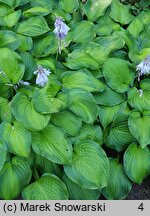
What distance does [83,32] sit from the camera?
12.1ft

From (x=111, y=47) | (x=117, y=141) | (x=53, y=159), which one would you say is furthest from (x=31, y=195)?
(x=111, y=47)

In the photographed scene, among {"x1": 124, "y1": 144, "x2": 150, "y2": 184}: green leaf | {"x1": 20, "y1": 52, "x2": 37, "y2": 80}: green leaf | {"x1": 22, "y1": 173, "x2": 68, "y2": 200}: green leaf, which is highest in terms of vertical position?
{"x1": 20, "y1": 52, "x2": 37, "y2": 80}: green leaf

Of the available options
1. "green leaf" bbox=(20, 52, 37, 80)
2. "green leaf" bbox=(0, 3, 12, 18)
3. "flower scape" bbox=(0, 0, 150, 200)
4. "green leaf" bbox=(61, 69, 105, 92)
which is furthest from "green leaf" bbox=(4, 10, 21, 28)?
"green leaf" bbox=(61, 69, 105, 92)

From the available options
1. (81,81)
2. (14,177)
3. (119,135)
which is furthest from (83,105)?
(14,177)

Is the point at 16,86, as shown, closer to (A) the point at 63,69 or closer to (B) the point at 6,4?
(A) the point at 63,69

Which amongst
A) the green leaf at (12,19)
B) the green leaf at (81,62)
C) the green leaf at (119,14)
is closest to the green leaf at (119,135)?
the green leaf at (81,62)

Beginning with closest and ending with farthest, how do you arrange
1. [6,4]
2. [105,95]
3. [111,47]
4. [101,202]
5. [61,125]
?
1. [101,202]
2. [61,125]
3. [105,95]
4. [111,47]
5. [6,4]

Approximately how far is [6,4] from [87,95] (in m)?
1.40

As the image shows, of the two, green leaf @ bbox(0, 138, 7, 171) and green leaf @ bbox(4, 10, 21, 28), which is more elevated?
green leaf @ bbox(4, 10, 21, 28)

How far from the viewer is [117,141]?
316cm

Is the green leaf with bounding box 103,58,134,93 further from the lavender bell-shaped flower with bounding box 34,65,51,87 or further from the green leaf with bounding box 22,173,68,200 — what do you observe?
the green leaf with bounding box 22,173,68,200

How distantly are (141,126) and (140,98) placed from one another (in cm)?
28

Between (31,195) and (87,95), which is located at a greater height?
(87,95)

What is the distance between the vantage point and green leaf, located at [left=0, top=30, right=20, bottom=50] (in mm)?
3391
